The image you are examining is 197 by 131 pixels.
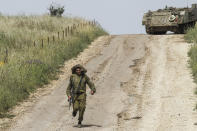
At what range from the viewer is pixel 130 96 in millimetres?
17109

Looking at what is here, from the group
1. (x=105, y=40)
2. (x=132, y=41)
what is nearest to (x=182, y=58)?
(x=132, y=41)

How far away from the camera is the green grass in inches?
695

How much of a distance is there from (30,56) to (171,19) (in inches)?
516

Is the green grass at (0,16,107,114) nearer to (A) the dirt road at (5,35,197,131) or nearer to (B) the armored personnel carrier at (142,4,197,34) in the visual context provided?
(A) the dirt road at (5,35,197,131)

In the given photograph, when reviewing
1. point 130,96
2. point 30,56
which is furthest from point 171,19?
point 130,96

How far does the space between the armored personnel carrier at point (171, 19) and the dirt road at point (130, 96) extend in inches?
192

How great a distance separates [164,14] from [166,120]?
21398 mm

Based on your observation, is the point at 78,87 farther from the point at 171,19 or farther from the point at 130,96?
the point at 171,19

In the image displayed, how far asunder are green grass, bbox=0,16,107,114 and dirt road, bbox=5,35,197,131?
0.71 meters

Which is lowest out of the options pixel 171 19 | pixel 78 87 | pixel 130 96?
pixel 130 96

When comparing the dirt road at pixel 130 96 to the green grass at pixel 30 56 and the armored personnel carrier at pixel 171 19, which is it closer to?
the green grass at pixel 30 56

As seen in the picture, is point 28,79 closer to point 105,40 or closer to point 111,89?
point 111,89

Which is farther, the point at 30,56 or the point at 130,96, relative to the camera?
the point at 30,56

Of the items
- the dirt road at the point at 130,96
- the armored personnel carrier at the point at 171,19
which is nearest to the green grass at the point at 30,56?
the dirt road at the point at 130,96
